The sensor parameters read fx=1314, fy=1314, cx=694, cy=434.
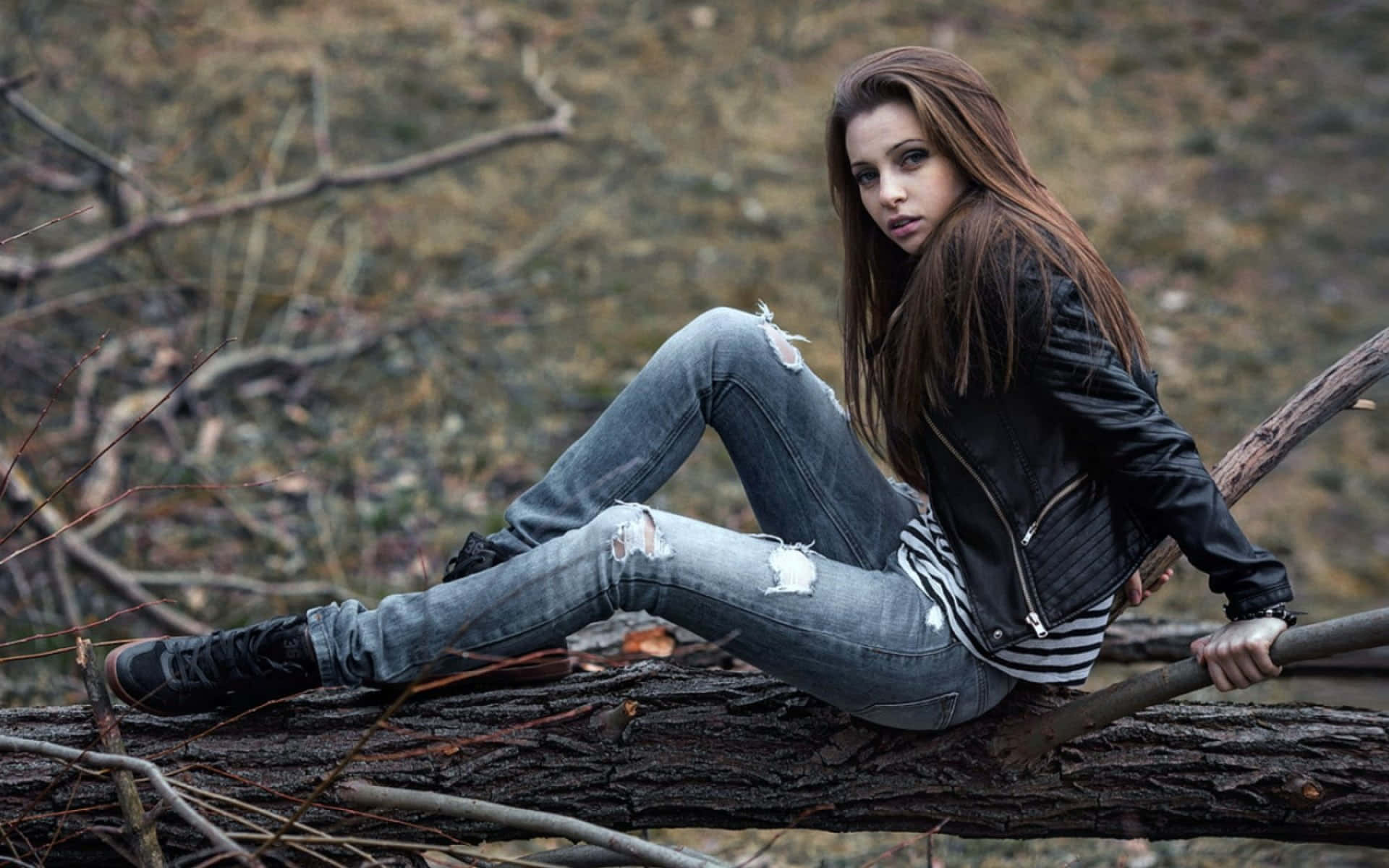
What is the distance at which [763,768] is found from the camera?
6.95 feet

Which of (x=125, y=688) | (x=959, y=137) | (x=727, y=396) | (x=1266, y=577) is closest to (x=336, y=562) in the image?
(x=125, y=688)

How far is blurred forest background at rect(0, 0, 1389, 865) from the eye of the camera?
13.4 ft

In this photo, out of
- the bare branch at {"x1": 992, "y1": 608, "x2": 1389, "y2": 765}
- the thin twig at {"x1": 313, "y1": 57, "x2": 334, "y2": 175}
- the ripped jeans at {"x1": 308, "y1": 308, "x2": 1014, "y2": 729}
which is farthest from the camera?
the thin twig at {"x1": 313, "y1": 57, "x2": 334, "y2": 175}

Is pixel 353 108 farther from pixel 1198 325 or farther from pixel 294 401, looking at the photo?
pixel 1198 325

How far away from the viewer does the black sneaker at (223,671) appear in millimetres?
2104

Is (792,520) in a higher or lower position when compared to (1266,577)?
higher

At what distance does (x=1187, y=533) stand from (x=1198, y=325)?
3577 millimetres

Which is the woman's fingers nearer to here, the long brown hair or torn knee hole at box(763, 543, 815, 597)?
the long brown hair

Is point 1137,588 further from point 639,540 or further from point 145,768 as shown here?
point 145,768

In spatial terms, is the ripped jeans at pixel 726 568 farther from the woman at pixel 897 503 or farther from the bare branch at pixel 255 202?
the bare branch at pixel 255 202

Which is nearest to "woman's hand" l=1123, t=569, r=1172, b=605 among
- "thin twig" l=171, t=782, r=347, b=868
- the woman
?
the woman

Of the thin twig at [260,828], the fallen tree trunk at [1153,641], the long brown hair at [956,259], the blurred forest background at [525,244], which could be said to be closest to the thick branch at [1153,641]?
the fallen tree trunk at [1153,641]

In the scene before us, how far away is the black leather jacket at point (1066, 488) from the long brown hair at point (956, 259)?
0.03m

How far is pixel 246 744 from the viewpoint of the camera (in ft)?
6.98
